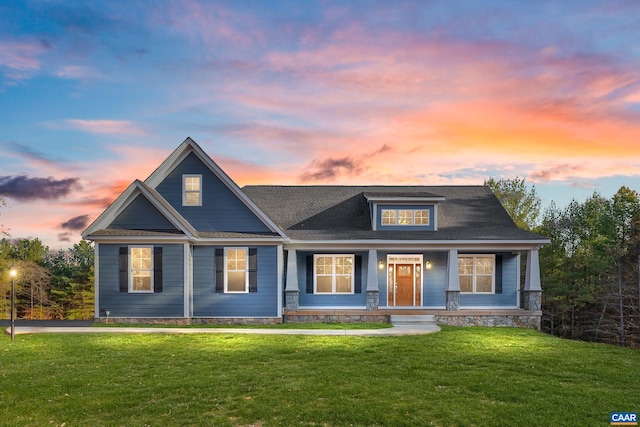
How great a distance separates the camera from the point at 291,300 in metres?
16.5

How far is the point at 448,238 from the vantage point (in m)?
16.5

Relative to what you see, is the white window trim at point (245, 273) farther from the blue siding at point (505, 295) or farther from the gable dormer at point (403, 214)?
the blue siding at point (505, 295)

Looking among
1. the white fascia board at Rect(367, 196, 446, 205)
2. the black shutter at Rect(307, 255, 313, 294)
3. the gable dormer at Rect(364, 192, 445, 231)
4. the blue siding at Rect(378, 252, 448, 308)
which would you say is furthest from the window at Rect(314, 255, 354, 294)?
the white fascia board at Rect(367, 196, 446, 205)

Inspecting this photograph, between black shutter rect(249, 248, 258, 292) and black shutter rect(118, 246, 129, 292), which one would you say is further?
black shutter rect(249, 248, 258, 292)

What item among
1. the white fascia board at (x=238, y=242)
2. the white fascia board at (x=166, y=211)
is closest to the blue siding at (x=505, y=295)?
the white fascia board at (x=238, y=242)

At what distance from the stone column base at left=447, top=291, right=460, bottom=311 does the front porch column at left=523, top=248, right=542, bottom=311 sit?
3.00m

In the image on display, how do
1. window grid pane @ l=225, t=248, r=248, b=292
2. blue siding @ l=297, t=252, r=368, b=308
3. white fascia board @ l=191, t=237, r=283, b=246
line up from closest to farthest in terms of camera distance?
1. white fascia board @ l=191, t=237, r=283, b=246
2. window grid pane @ l=225, t=248, r=248, b=292
3. blue siding @ l=297, t=252, r=368, b=308

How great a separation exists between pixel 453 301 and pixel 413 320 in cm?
206

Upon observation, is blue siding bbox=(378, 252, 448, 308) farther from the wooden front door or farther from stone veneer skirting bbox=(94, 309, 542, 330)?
stone veneer skirting bbox=(94, 309, 542, 330)

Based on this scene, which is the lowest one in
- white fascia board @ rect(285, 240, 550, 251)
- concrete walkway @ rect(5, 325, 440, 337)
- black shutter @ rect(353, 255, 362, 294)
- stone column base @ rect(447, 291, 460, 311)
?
concrete walkway @ rect(5, 325, 440, 337)

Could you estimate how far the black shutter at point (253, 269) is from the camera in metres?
15.7

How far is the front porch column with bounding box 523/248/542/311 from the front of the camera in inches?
658

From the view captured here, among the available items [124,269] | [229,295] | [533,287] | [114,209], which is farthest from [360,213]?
[114,209]

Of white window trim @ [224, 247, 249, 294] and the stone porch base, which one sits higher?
white window trim @ [224, 247, 249, 294]
